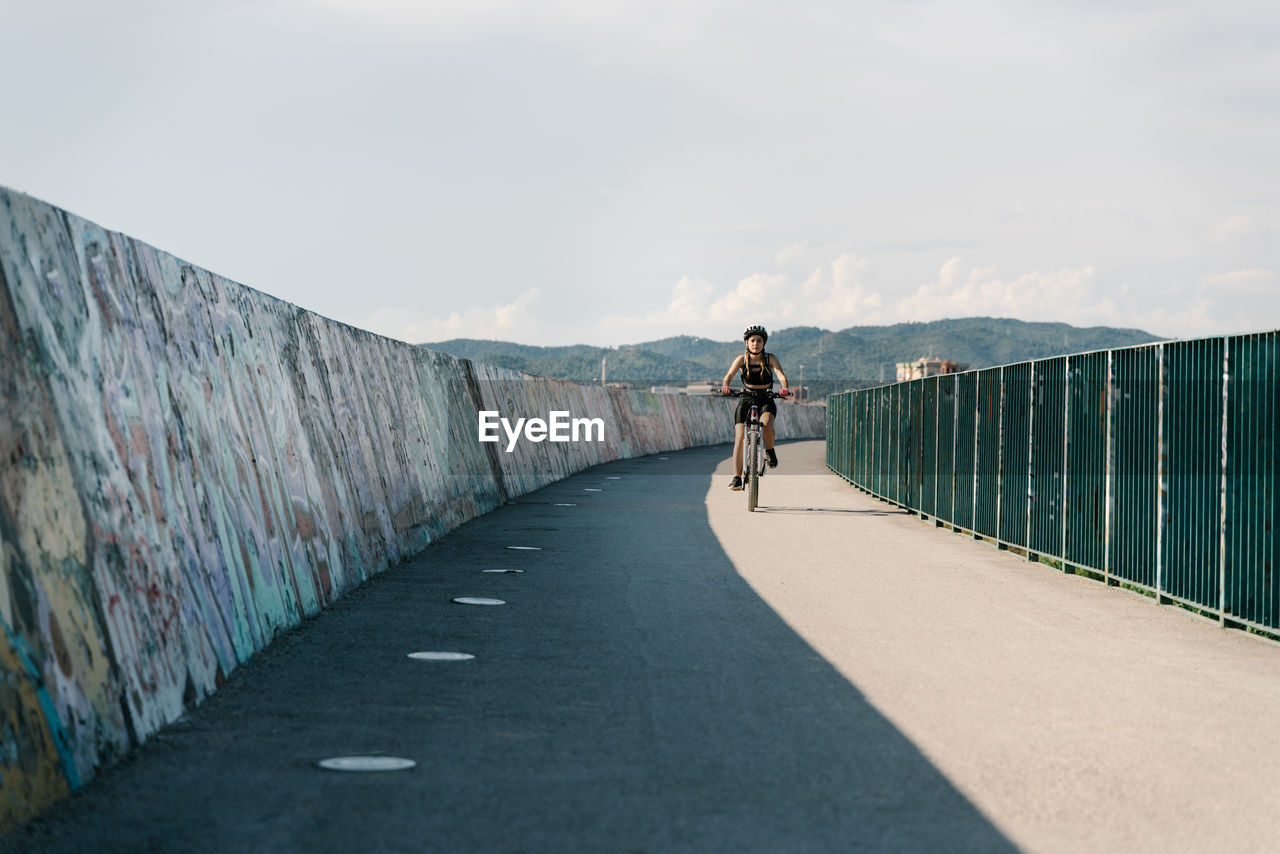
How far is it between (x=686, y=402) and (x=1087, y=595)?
Answer: 1593 inches

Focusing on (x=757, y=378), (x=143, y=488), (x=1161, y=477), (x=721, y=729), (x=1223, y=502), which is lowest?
(x=721, y=729)

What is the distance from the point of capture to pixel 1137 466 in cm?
976

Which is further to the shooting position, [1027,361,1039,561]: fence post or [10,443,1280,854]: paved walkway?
[1027,361,1039,561]: fence post

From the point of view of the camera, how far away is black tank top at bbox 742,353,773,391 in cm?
1700

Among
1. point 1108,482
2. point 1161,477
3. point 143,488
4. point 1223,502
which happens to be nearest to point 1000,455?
point 1108,482

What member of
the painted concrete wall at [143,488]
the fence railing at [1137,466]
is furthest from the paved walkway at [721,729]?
the fence railing at [1137,466]

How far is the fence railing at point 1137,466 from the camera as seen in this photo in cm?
796

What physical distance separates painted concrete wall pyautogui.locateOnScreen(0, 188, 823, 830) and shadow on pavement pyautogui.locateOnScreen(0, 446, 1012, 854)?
0.72 ft

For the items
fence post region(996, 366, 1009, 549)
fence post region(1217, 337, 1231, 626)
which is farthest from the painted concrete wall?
fence post region(996, 366, 1009, 549)

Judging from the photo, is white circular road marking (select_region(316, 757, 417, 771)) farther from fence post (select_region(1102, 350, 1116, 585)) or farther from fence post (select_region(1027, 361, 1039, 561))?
fence post (select_region(1027, 361, 1039, 561))

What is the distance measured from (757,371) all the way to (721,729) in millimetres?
11789

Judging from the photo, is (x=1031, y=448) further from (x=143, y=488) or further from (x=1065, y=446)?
(x=143, y=488)

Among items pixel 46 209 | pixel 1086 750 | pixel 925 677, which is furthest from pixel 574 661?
pixel 46 209

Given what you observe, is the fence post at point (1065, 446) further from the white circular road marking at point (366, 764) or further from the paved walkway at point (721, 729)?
the white circular road marking at point (366, 764)
